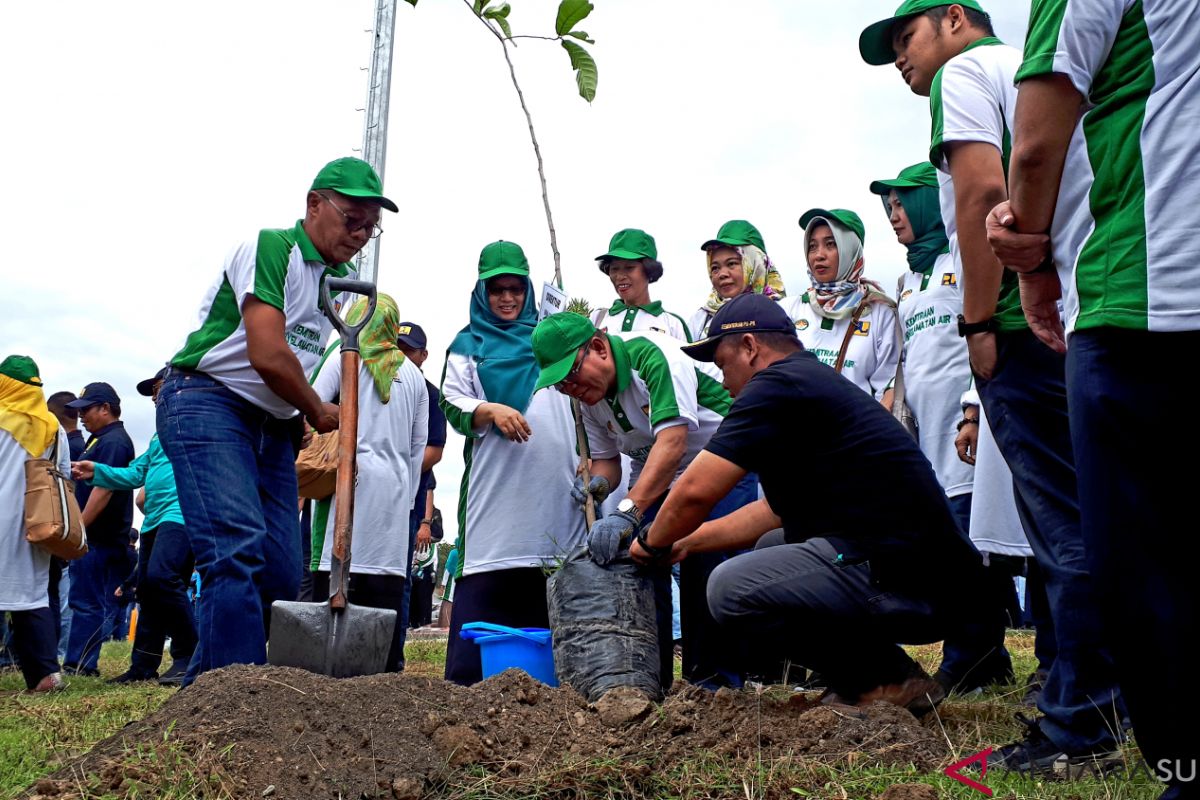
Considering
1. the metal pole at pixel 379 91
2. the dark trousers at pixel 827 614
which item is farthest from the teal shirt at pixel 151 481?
the metal pole at pixel 379 91

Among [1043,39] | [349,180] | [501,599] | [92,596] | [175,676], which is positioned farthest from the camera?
[92,596]

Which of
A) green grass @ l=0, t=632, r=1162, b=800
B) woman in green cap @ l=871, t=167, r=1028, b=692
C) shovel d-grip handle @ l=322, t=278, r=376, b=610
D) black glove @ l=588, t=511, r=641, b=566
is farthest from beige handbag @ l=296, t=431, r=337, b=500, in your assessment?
woman in green cap @ l=871, t=167, r=1028, b=692

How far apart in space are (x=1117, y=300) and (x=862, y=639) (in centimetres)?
204

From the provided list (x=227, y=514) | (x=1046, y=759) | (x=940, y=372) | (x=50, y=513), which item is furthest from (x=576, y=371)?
(x=50, y=513)

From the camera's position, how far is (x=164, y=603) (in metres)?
6.79

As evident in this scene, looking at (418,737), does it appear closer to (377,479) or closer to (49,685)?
(377,479)

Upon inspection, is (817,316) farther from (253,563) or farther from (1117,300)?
(1117,300)

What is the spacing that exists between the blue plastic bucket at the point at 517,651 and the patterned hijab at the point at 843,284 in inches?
90.9

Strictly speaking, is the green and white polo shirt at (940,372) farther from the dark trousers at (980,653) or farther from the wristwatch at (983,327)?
the wristwatch at (983,327)

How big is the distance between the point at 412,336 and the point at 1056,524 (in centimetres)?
460

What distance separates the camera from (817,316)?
5656 millimetres

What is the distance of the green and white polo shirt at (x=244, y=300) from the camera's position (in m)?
4.00

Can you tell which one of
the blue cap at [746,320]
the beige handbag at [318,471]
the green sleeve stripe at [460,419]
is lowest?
the beige handbag at [318,471]

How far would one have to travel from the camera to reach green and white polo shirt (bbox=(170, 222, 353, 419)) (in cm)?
400
